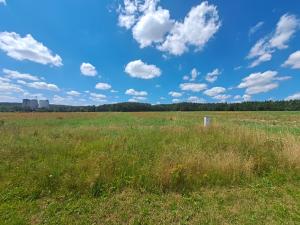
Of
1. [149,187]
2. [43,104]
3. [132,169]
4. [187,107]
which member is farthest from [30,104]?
[149,187]

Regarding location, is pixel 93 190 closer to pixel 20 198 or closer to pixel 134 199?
pixel 134 199

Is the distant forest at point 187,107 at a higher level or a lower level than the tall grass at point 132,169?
higher

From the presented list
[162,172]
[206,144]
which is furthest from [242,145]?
[162,172]

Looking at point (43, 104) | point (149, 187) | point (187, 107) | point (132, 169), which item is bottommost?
point (149, 187)

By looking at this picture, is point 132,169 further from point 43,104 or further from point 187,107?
point 43,104

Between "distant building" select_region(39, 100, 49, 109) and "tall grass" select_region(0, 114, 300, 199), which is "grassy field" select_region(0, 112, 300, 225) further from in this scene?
"distant building" select_region(39, 100, 49, 109)

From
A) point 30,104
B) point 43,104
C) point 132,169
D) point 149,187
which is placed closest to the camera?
point 149,187

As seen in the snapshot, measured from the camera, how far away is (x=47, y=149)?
596 cm

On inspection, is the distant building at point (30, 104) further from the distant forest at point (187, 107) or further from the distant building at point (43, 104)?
the distant forest at point (187, 107)

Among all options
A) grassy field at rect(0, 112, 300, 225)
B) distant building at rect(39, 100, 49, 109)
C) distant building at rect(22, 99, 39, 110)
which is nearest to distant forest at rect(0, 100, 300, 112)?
distant building at rect(39, 100, 49, 109)

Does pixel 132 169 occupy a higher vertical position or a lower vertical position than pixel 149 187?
higher

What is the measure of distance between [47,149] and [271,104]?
5217 inches

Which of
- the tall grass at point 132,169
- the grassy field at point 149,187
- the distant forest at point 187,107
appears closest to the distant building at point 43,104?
the distant forest at point 187,107

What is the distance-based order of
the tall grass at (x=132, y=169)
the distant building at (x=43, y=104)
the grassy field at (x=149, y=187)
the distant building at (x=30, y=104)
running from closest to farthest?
the grassy field at (x=149, y=187)
the tall grass at (x=132, y=169)
the distant building at (x=30, y=104)
the distant building at (x=43, y=104)
